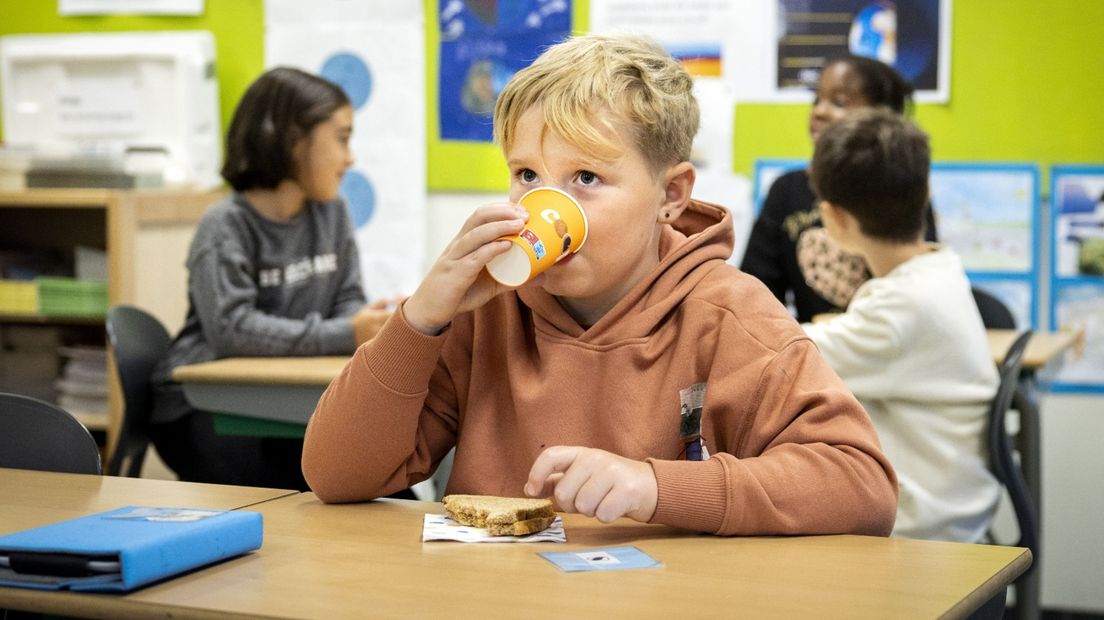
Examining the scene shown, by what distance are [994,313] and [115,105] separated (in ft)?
9.38

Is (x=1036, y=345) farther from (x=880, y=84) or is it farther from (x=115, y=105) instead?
(x=115, y=105)

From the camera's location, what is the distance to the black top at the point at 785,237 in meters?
3.59

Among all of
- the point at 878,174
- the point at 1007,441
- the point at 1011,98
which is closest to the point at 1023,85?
the point at 1011,98

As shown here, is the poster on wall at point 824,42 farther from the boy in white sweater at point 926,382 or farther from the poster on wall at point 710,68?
the boy in white sweater at point 926,382

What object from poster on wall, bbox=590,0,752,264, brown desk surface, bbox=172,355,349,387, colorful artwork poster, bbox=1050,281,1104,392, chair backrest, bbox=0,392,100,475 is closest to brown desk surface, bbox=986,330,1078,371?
colorful artwork poster, bbox=1050,281,1104,392

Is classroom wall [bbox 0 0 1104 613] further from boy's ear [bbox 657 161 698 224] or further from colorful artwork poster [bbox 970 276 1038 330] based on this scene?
boy's ear [bbox 657 161 698 224]

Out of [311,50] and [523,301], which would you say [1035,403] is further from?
[311,50]

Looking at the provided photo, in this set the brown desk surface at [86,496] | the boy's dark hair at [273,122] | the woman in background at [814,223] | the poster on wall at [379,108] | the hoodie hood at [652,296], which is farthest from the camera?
the poster on wall at [379,108]

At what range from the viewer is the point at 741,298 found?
4.91 ft

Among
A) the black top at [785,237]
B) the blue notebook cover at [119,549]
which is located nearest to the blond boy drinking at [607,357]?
the blue notebook cover at [119,549]

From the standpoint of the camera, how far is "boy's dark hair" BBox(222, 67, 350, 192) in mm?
3254

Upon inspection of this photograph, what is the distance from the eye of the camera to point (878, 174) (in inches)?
109

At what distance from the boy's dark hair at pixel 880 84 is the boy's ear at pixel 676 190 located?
2101 mm

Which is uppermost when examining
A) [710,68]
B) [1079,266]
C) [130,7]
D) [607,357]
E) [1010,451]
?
[130,7]
